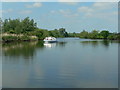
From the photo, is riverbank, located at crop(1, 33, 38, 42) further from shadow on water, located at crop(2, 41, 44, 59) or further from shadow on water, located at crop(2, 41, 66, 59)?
shadow on water, located at crop(2, 41, 44, 59)

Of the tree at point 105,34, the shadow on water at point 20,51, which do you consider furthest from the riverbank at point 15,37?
the tree at point 105,34

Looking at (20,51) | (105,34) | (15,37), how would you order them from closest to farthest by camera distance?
(20,51) < (15,37) < (105,34)

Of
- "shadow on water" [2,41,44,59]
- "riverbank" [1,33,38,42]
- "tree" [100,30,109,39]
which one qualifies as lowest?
"shadow on water" [2,41,44,59]

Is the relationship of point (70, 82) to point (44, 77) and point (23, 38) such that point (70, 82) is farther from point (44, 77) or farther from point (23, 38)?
point (23, 38)

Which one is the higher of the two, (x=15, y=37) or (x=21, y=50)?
(x=15, y=37)

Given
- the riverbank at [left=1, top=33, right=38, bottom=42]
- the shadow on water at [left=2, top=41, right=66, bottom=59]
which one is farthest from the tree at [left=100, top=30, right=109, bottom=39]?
the shadow on water at [left=2, top=41, right=66, bottom=59]

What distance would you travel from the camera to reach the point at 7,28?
150ft

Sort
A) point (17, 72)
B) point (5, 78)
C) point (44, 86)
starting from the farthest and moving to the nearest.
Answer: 1. point (17, 72)
2. point (5, 78)
3. point (44, 86)

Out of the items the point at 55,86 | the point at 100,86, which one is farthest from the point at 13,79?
the point at 100,86

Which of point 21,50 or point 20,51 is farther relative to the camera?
point 21,50

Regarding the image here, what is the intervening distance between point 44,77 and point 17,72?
1.63 meters

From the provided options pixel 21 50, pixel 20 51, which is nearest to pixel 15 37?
pixel 21 50

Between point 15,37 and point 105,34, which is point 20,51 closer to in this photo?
point 15,37

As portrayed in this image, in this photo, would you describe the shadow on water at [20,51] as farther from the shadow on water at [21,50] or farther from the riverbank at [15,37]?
the riverbank at [15,37]
